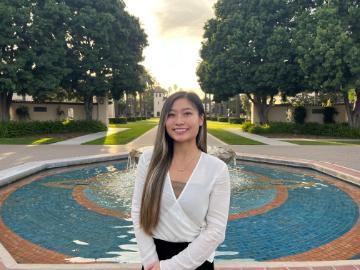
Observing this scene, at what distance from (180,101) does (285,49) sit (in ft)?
96.6

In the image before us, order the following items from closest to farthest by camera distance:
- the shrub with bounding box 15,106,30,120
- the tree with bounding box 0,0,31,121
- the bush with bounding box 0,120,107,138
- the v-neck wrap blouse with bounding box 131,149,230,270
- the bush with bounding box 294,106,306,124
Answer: the v-neck wrap blouse with bounding box 131,149,230,270 → the tree with bounding box 0,0,31,121 → the bush with bounding box 0,120,107,138 → the shrub with bounding box 15,106,30,120 → the bush with bounding box 294,106,306,124

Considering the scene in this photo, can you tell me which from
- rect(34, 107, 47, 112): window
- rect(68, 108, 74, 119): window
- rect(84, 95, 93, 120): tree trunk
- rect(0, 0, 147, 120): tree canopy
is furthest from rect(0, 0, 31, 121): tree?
rect(68, 108, 74, 119): window

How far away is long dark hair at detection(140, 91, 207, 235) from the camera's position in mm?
2273

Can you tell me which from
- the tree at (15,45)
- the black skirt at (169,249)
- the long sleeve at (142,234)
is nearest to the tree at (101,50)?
the tree at (15,45)

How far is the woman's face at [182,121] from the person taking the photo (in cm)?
233

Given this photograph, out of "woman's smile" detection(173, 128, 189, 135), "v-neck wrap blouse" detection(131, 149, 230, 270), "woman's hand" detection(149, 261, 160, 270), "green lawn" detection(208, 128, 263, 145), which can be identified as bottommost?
"green lawn" detection(208, 128, 263, 145)

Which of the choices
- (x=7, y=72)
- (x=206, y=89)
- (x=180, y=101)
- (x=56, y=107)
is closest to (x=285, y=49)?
(x=206, y=89)

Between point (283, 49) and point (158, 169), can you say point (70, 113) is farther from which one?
point (158, 169)

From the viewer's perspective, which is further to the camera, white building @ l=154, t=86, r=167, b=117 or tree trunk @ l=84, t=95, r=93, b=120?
white building @ l=154, t=86, r=167, b=117

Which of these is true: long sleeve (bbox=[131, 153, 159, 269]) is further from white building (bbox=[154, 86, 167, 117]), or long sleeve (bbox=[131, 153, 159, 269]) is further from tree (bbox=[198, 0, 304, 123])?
white building (bbox=[154, 86, 167, 117])

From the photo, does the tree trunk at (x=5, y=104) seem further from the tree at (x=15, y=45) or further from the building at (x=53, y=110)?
the building at (x=53, y=110)

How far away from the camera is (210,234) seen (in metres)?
2.23

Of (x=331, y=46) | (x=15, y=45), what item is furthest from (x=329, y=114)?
(x=15, y=45)

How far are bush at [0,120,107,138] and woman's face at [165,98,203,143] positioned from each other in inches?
1028
